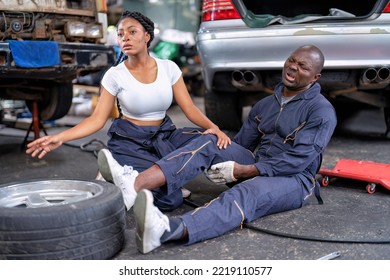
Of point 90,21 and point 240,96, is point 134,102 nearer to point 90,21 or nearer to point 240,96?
point 90,21

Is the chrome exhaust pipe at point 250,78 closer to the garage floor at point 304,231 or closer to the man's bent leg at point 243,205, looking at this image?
the garage floor at point 304,231

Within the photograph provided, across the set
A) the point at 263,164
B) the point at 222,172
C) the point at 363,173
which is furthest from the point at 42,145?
the point at 363,173

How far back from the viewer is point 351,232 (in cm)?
238

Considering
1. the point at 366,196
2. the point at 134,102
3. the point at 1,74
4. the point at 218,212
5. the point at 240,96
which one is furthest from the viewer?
the point at 240,96

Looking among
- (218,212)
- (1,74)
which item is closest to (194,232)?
(218,212)

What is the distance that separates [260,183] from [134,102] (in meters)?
0.87

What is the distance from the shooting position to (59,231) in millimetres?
1864

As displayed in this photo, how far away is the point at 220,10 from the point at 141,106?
1.49 m

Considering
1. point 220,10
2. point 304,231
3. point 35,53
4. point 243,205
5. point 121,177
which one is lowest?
point 304,231

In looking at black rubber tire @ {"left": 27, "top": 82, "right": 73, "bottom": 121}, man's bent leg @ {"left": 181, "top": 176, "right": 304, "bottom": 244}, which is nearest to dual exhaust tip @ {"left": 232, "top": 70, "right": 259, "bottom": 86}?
man's bent leg @ {"left": 181, "top": 176, "right": 304, "bottom": 244}

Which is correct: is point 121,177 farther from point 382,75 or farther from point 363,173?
point 382,75

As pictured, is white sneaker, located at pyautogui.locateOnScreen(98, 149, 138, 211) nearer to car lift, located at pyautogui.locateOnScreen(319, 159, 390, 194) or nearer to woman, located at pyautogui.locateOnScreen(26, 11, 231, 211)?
woman, located at pyautogui.locateOnScreen(26, 11, 231, 211)

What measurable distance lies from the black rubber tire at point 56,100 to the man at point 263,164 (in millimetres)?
2397

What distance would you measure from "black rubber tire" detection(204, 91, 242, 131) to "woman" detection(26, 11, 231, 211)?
177cm
